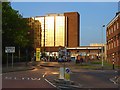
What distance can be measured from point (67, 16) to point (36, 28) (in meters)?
38.2

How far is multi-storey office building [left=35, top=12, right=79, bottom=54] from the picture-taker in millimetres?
162250

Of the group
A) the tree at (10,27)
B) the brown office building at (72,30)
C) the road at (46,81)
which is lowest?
the road at (46,81)

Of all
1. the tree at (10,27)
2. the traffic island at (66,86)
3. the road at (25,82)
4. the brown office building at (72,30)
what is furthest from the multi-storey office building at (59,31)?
the traffic island at (66,86)

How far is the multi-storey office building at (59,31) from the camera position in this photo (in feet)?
532

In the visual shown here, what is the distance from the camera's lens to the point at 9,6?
6750cm

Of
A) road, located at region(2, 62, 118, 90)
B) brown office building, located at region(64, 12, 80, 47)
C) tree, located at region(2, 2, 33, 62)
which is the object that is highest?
brown office building, located at region(64, 12, 80, 47)

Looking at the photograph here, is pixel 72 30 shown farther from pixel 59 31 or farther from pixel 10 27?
pixel 10 27

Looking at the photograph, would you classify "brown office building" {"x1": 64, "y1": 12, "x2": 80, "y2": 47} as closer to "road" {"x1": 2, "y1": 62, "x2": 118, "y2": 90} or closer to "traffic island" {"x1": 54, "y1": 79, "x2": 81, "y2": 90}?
"road" {"x1": 2, "y1": 62, "x2": 118, "y2": 90}

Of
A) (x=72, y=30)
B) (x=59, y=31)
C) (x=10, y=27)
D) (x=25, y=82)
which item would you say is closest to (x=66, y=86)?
(x=25, y=82)

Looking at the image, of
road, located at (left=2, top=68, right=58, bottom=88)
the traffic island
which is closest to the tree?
road, located at (left=2, top=68, right=58, bottom=88)

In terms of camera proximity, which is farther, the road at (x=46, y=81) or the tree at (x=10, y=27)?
the tree at (x=10, y=27)

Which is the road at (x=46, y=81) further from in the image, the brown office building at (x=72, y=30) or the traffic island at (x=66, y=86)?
the brown office building at (x=72, y=30)

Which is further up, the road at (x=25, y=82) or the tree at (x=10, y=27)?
the tree at (x=10, y=27)

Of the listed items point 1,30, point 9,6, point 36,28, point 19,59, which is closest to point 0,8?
point 1,30
